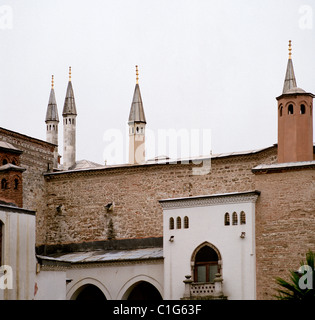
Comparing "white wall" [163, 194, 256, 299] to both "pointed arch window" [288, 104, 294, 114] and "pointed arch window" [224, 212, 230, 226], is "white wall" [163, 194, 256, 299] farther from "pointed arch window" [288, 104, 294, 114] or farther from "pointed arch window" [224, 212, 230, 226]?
"pointed arch window" [288, 104, 294, 114]

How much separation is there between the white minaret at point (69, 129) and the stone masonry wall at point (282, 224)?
21651 millimetres

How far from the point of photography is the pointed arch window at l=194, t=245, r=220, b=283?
30203 millimetres

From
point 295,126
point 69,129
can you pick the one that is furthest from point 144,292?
point 69,129

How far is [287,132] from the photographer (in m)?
30.6

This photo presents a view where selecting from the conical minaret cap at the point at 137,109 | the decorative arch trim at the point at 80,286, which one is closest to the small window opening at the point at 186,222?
the decorative arch trim at the point at 80,286

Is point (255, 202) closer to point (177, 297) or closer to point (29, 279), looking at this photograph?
point (177, 297)

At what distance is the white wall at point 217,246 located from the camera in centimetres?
2933

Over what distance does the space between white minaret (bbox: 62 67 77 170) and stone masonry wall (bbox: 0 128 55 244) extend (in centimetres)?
1110

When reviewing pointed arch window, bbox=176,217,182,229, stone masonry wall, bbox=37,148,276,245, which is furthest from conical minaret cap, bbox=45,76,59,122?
pointed arch window, bbox=176,217,182,229

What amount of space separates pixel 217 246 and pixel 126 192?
276 inches

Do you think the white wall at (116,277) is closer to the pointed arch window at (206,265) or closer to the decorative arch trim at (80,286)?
the decorative arch trim at (80,286)

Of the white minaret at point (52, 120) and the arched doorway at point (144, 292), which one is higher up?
the white minaret at point (52, 120)
